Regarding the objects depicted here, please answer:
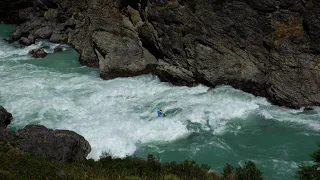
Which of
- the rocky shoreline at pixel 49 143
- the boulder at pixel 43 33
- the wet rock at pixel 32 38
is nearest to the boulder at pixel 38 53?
the wet rock at pixel 32 38

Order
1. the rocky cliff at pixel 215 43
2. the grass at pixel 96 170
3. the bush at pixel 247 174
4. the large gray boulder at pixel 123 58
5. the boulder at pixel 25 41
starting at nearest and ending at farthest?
the grass at pixel 96 170, the bush at pixel 247 174, the rocky cliff at pixel 215 43, the large gray boulder at pixel 123 58, the boulder at pixel 25 41

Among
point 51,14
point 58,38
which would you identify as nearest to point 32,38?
point 58,38

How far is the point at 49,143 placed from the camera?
18922mm

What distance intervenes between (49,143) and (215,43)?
678 inches

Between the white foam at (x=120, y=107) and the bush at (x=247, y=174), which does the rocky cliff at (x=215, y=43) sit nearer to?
the white foam at (x=120, y=107)

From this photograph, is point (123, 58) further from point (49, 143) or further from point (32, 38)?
point (32, 38)

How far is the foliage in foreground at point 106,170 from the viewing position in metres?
13.3

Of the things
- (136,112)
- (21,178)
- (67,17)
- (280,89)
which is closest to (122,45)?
(136,112)

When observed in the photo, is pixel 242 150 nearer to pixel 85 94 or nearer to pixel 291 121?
pixel 291 121

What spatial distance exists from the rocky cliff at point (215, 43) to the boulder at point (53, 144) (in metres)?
14.4

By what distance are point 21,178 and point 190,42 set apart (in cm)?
2147

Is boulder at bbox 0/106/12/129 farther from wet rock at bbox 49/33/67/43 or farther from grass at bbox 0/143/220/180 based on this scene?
Answer: wet rock at bbox 49/33/67/43

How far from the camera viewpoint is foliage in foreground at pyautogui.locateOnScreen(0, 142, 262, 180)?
13289 millimetres

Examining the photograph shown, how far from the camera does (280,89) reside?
2703 cm
